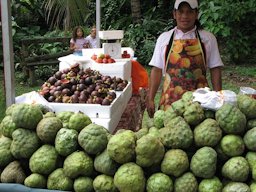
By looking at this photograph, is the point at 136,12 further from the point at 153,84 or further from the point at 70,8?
the point at 153,84

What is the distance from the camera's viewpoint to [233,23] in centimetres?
1112

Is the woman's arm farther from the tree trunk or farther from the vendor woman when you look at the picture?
the tree trunk

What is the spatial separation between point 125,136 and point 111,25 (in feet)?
42.0

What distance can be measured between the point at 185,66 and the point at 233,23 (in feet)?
27.0

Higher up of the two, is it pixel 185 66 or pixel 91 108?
pixel 185 66

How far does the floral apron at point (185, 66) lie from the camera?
11.4ft

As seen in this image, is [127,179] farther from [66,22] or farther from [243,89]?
[66,22]

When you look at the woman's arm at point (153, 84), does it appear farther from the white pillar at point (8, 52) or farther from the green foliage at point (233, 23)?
the green foliage at point (233, 23)

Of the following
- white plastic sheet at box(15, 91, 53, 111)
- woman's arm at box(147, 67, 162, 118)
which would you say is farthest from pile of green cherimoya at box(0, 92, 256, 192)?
woman's arm at box(147, 67, 162, 118)

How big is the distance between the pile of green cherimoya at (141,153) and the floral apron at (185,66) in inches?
52.6

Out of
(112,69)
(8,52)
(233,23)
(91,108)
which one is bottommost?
(91,108)

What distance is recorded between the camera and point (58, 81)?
3752mm

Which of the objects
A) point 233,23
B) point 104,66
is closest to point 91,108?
point 104,66

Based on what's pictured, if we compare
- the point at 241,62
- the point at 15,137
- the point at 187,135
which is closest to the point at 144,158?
the point at 187,135
